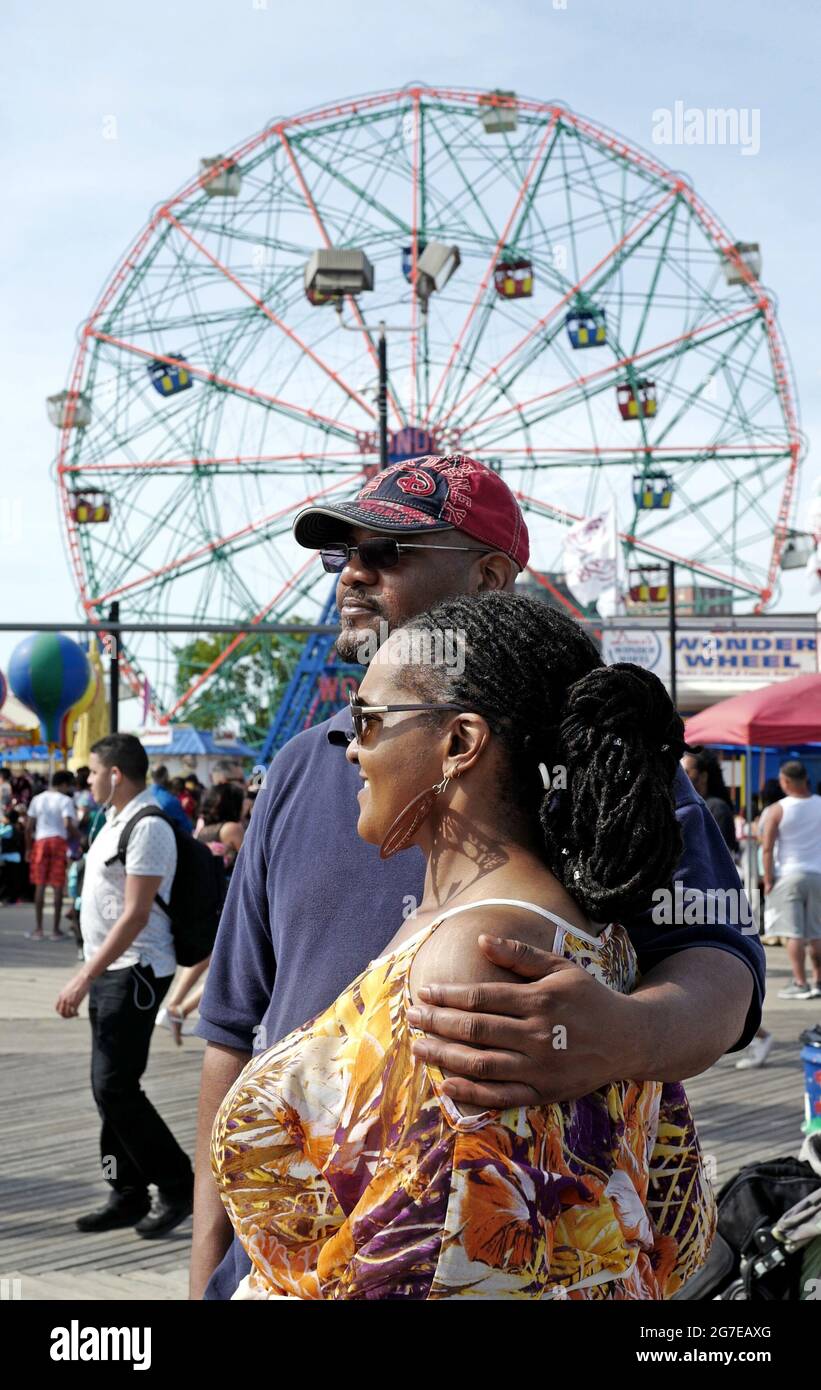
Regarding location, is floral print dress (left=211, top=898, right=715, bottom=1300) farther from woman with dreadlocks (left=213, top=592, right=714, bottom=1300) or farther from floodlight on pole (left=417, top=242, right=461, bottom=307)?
floodlight on pole (left=417, top=242, right=461, bottom=307)

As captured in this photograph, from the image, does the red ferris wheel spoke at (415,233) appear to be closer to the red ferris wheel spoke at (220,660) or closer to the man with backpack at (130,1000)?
the red ferris wheel spoke at (220,660)

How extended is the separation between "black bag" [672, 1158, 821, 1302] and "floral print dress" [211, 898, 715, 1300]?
2.23 m

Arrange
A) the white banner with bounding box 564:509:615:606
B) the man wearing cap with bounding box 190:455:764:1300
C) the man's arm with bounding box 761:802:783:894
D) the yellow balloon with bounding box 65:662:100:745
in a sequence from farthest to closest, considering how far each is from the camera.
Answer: the yellow balloon with bounding box 65:662:100:745 < the white banner with bounding box 564:509:615:606 < the man's arm with bounding box 761:802:783:894 < the man wearing cap with bounding box 190:455:764:1300

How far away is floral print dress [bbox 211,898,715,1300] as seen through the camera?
1318mm

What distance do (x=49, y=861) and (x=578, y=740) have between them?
1421 cm

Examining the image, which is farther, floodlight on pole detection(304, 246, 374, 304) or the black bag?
floodlight on pole detection(304, 246, 374, 304)

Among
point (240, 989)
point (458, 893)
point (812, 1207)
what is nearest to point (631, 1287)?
point (458, 893)

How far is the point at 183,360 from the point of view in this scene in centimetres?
3312

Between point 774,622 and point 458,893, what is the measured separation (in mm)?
31644

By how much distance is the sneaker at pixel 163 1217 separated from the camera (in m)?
5.30

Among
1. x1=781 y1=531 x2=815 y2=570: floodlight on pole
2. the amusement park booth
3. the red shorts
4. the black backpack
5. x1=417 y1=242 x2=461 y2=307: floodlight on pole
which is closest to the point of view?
the black backpack

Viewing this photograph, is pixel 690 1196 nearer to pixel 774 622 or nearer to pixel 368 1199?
pixel 368 1199

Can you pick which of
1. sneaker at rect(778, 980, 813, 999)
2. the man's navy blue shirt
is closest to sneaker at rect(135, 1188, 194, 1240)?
the man's navy blue shirt

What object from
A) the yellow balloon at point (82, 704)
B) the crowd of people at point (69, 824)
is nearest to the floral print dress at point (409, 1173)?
the crowd of people at point (69, 824)
